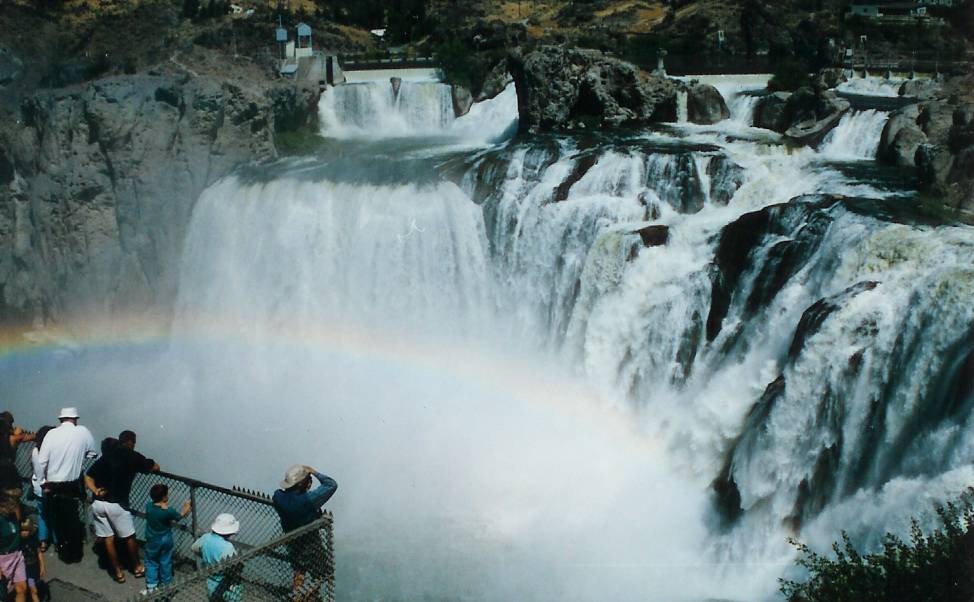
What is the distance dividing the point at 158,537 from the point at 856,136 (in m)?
19.2

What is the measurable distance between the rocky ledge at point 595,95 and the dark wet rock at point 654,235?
10.0 metres

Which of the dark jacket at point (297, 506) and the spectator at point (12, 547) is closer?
the dark jacket at point (297, 506)

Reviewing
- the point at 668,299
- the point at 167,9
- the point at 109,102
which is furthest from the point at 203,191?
the point at 167,9

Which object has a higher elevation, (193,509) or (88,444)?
(88,444)

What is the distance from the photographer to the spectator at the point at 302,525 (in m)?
7.82

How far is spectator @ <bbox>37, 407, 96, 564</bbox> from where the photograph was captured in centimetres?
908

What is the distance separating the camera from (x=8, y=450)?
9.12m

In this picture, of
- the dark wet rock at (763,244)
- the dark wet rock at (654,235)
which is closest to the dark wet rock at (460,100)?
the dark wet rock at (654,235)

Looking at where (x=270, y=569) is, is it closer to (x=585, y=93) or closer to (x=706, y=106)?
(x=585, y=93)

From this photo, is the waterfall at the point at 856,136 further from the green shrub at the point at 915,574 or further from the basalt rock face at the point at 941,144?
the green shrub at the point at 915,574

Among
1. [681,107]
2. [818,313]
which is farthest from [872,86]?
[818,313]

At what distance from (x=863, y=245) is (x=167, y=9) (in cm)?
3823

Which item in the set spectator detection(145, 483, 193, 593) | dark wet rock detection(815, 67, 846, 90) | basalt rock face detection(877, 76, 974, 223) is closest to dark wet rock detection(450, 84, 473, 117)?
dark wet rock detection(815, 67, 846, 90)

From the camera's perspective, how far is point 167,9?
1820 inches
